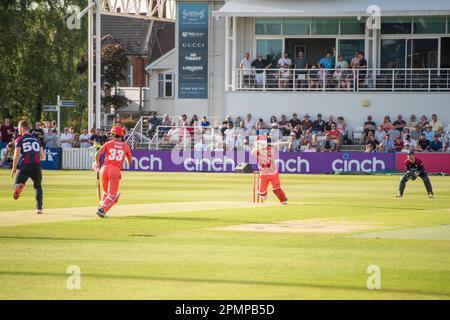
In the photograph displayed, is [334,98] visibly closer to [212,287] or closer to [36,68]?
[36,68]

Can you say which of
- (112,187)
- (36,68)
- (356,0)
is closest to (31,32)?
(36,68)

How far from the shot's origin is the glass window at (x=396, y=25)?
47906mm

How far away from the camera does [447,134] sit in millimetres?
42500

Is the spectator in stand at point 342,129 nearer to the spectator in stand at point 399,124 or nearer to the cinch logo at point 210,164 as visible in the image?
the spectator in stand at point 399,124

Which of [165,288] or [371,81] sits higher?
[371,81]

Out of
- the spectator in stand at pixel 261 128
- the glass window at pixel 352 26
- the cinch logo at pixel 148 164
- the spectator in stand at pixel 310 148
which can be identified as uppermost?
the glass window at pixel 352 26

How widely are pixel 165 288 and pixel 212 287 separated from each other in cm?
54

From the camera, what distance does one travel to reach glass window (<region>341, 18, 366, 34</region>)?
158 ft

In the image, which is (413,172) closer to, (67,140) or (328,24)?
(67,140)

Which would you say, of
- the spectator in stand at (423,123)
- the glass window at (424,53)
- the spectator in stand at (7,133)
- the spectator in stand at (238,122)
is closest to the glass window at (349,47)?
the glass window at (424,53)

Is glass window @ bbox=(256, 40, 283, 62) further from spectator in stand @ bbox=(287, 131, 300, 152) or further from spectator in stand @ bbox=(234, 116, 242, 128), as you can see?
spectator in stand @ bbox=(287, 131, 300, 152)

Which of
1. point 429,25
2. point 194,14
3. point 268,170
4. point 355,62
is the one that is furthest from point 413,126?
point 268,170

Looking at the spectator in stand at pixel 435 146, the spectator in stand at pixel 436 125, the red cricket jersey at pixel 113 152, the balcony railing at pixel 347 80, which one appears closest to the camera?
the red cricket jersey at pixel 113 152

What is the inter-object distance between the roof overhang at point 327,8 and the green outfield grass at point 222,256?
71.6ft
